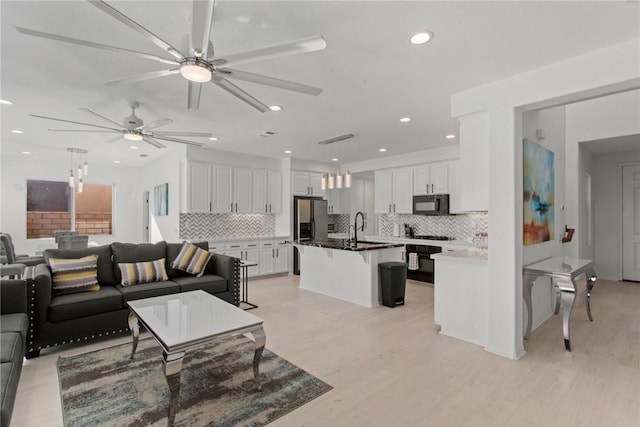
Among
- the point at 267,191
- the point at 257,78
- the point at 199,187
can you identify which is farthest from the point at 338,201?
the point at 257,78

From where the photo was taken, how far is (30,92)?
3207mm

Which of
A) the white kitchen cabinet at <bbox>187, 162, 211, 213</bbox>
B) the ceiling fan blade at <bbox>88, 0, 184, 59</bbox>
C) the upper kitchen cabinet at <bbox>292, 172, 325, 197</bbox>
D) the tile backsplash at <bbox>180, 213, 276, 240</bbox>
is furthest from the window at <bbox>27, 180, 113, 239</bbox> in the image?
the ceiling fan blade at <bbox>88, 0, 184, 59</bbox>

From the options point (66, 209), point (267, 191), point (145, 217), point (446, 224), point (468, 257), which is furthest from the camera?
point (145, 217)

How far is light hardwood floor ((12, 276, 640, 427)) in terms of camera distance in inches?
81.5

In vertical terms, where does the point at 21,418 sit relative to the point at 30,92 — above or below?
below

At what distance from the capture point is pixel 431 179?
242 inches

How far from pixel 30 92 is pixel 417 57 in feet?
12.4

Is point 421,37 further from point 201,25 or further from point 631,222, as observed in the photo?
point 631,222

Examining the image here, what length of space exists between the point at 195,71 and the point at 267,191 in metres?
4.95

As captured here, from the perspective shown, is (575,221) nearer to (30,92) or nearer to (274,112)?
(274,112)

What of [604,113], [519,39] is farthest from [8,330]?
[604,113]

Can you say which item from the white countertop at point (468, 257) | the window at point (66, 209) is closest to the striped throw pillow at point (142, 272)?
the white countertop at point (468, 257)

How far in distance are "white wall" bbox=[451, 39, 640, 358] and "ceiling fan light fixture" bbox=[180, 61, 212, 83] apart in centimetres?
255

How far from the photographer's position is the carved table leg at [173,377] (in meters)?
1.93
